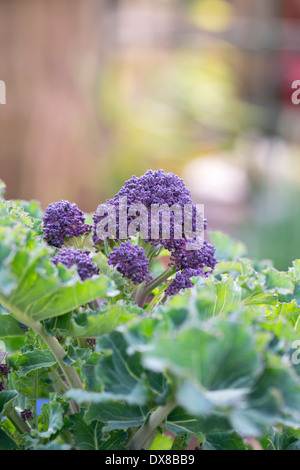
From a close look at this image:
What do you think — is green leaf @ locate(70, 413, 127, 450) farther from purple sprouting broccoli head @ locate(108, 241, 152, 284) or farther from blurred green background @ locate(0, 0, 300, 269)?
blurred green background @ locate(0, 0, 300, 269)

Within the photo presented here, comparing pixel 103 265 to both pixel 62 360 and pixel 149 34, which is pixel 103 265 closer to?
pixel 62 360

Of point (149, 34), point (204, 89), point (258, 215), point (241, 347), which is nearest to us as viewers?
point (241, 347)

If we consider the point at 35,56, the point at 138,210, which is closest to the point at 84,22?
the point at 35,56

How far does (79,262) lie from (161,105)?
11.5 ft

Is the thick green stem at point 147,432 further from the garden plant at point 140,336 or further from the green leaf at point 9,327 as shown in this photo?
the green leaf at point 9,327

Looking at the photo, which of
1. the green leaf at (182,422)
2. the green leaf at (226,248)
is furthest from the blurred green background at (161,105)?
the green leaf at (182,422)

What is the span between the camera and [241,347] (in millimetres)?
323

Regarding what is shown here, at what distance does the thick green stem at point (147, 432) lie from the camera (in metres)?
0.41

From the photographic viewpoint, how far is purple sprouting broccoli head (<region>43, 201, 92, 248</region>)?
0.50 meters

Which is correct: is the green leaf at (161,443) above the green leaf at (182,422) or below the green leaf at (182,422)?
below

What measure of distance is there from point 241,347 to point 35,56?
113 inches


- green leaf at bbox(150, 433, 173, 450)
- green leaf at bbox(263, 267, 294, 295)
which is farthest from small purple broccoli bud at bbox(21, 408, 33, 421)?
green leaf at bbox(263, 267, 294, 295)

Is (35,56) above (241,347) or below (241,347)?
above
